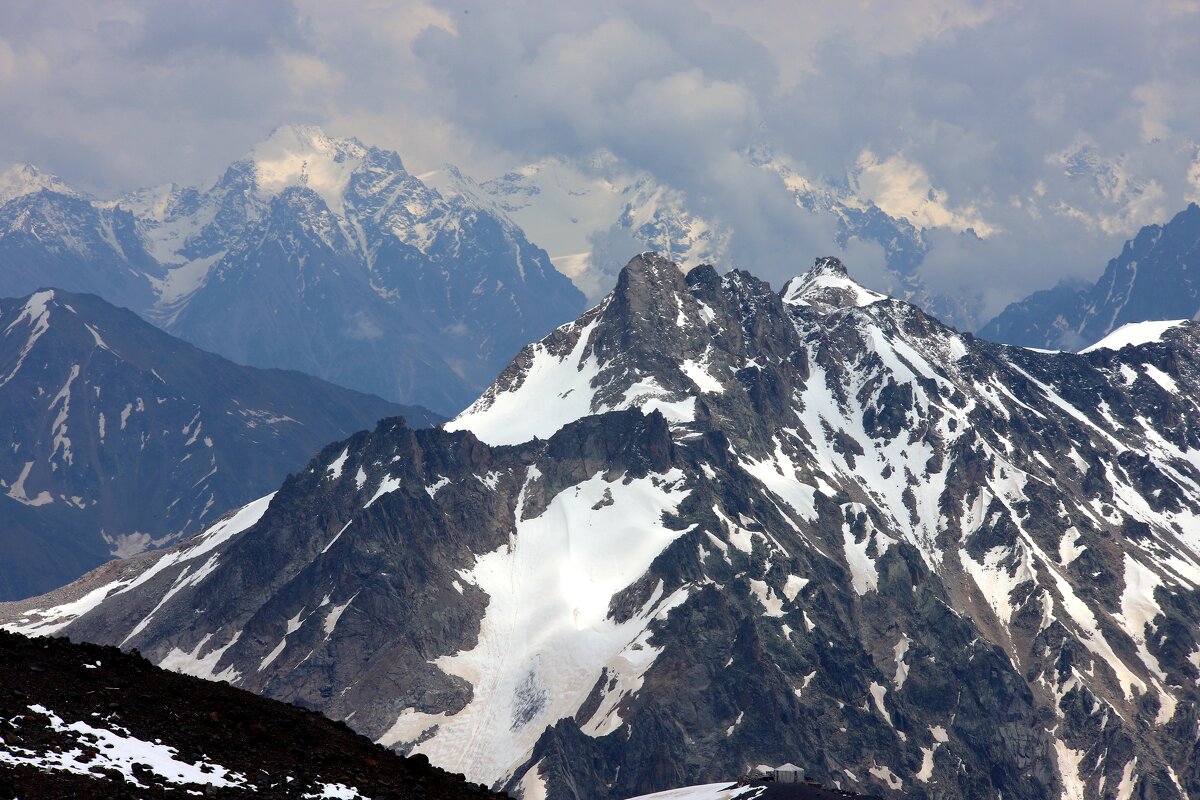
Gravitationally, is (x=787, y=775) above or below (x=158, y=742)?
below

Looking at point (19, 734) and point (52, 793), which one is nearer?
point (52, 793)

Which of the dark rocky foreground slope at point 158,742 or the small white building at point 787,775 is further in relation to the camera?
the small white building at point 787,775

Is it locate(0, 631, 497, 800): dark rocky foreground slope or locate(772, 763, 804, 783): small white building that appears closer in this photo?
locate(0, 631, 497, 800): dark rocky foreground slope

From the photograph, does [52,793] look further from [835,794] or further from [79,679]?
[835,794]

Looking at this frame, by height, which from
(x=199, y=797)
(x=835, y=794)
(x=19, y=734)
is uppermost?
(x=19, y=734)

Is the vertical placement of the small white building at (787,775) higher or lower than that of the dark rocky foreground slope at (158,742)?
lower

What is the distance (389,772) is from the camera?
95000 millimetres

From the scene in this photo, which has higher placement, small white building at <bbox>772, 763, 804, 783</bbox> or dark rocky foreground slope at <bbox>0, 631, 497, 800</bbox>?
dark rocky foreground slope at <bbox>0, 631, 497, 800</bbox>

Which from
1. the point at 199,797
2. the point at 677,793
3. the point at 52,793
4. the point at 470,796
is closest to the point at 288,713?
the point at 470,796

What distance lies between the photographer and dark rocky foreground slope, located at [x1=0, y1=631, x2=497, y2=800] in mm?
78875

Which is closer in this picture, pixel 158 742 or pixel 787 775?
pixel 158 742

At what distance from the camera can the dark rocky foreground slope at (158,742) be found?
259 feet

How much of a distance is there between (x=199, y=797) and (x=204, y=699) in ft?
53.9

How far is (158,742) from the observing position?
86.1m
